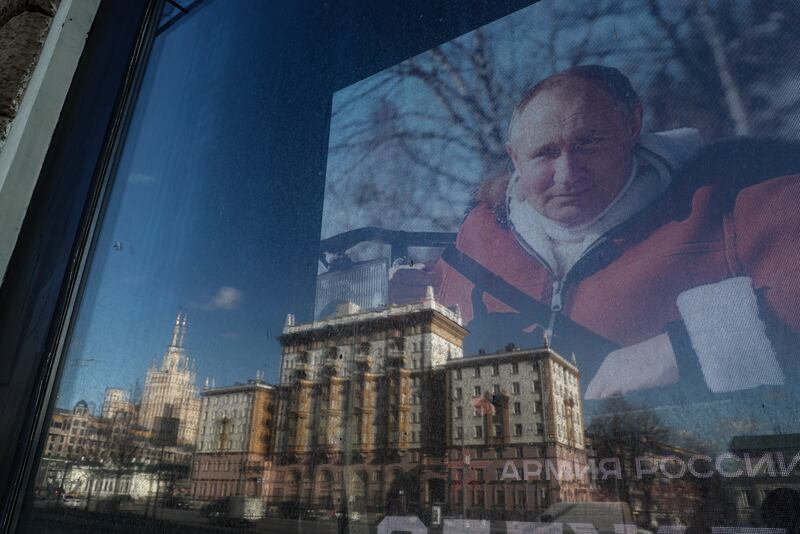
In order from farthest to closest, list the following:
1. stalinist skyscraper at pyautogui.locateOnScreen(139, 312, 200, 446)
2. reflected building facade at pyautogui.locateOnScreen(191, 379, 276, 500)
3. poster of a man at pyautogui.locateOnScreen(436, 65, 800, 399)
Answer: stalinist skyscraper at pyautogui.locateOnScreen(139, 312, 200, 446)
reflected building facade at pyautogui.locateOnScreen(191, 379, 276, 500)
poster of a man at pyautogui.locateOnScreen(436, 65, 800, 399)

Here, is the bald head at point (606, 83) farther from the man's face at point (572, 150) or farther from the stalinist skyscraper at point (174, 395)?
the stalinist skyscraper at point (174, 395)

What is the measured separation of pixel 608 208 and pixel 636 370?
283mm

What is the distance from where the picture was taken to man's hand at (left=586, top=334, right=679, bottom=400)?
2.39ft

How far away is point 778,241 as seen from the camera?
→ 2.26 feet

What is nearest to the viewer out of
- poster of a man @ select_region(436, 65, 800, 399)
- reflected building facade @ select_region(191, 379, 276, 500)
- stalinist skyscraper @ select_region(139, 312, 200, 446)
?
poster of a man @ select_region(436, 65, 800, 399)

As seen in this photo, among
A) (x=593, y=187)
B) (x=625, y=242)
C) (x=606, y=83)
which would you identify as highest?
(x=606, y=83)

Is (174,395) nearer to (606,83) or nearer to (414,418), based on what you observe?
(414,418)

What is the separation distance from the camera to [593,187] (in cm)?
97

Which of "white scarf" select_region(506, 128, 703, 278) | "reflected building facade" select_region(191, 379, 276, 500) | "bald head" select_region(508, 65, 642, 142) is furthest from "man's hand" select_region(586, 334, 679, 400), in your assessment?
"reflected building facade" select_region(191, 379, 276, 500)

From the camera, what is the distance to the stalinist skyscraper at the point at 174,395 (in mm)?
906

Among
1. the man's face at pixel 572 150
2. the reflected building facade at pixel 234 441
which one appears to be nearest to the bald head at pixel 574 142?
the man's face at pixel 572 150

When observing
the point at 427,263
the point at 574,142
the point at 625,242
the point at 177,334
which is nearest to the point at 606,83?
the point at 574,142

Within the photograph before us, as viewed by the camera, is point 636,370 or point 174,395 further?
point 174,395

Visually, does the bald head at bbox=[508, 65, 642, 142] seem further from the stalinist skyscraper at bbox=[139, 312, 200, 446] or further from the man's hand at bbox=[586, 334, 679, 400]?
the stalinist skyscraper at bbox=[139, 312, 200, 446]
